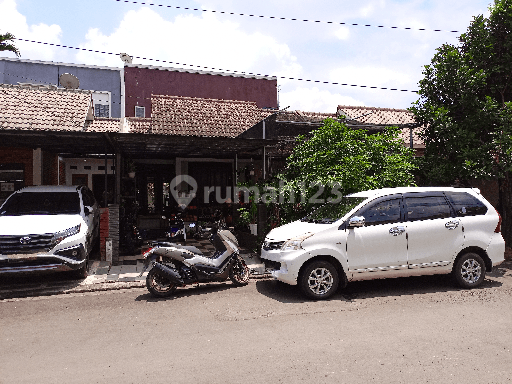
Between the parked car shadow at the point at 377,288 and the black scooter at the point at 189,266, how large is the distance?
701 mm

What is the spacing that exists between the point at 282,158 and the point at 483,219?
7428 millimetres

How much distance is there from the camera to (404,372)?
12.9 ft

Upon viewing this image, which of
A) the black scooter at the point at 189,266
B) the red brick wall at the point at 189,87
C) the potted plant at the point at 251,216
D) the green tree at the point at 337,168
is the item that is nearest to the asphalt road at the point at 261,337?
the black scooter at the point at 189,266

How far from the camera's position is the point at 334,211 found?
7512mm

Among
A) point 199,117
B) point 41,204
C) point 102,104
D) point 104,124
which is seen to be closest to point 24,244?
point 41,204

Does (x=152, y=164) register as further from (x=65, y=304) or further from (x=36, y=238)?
(x=65, y=304)

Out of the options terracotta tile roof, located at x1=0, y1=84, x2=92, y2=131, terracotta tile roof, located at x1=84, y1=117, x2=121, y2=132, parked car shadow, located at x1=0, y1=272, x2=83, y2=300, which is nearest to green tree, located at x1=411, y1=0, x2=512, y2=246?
parked car shadow, located at x1=0, y1=272, x2=83, y2=300

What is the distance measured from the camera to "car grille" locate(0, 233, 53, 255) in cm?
743

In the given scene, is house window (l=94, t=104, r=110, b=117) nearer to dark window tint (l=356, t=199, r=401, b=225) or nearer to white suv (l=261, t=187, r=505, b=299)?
white suv (l=261, t=187, r=505, b=299)

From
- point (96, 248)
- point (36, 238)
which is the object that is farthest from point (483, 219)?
point (96, 248)

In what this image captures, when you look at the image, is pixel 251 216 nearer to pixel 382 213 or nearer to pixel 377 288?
pixel 377 288

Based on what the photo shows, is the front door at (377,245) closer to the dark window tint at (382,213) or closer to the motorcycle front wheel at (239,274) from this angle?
the dark window tint at (382,213)

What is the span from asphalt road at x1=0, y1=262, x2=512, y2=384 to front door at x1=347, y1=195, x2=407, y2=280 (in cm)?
49

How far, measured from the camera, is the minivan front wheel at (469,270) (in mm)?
7309
